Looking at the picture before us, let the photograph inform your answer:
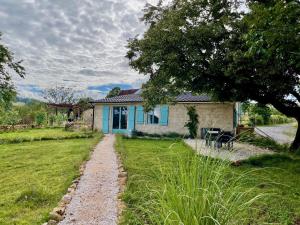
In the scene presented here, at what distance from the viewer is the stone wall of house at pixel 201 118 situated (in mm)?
18703

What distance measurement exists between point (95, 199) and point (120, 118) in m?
16.9

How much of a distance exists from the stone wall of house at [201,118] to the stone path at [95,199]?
1120 centimetres

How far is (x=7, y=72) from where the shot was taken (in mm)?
10641

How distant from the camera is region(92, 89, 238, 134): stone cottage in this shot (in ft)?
61.7

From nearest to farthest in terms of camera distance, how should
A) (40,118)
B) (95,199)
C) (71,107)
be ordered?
(95,199)
(40,118)
(71,107)

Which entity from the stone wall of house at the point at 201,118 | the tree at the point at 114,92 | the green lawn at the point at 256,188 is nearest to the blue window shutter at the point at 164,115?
the stone wall of house at the point at 201,118

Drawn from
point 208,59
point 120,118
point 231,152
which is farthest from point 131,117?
point 231,152

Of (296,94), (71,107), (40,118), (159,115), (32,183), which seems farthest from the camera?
(71,107)

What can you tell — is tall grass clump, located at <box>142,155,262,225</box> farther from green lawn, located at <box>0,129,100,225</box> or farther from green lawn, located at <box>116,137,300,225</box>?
green lawn, located at <box>0,129,100,225</box>

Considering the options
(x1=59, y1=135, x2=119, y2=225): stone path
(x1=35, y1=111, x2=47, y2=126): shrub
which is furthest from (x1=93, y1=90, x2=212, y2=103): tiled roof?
(x1=59, y1=135, x2=119, y2=225): stone path

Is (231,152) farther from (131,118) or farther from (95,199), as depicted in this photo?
(131,118)

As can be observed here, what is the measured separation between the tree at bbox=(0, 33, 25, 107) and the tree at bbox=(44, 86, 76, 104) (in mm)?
39690

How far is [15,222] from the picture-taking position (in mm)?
4426

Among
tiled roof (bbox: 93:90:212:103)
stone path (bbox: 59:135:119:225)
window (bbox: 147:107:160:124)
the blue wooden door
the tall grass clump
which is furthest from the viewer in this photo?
the blue wooden door
